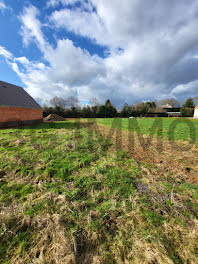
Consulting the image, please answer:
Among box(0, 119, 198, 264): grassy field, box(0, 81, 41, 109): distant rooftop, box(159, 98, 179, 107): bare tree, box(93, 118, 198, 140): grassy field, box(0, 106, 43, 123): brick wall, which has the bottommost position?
box(0, 119, 198, 264): grassy field

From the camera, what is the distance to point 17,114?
45.3 ft

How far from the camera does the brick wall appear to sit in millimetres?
→ 12484

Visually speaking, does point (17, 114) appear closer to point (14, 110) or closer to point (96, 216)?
point (14, 110)

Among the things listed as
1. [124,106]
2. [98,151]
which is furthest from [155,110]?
[98,151]

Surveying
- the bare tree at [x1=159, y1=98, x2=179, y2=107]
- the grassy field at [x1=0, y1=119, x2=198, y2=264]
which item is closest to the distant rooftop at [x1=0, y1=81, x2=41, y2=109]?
the grassy field at [x1=0, y1=119, x2=198, y2=264]

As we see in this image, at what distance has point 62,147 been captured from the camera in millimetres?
5094

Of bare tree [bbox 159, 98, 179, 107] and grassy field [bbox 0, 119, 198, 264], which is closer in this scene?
grassy field [bbox 0, 119, 198, 264]

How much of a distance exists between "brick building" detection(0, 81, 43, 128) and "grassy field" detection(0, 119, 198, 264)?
12825 millimetres

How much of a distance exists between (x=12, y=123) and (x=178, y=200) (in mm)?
17281

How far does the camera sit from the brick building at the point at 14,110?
12.6 metres

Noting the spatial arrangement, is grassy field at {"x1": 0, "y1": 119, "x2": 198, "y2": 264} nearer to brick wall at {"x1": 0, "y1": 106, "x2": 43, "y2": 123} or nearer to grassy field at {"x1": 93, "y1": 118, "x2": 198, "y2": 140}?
grassy field at {"x1": 93, "y1": 118, "x2": 198, "y2": 140}

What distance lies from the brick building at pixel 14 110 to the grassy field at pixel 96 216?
12.8 metres

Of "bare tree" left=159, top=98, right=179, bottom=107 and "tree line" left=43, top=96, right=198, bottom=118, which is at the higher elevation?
Result: "bare tree" left=159, top=98, right=179, bottom=107

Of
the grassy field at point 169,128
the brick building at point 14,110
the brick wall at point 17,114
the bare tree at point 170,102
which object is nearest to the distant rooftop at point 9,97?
the brick building at point 14,110
